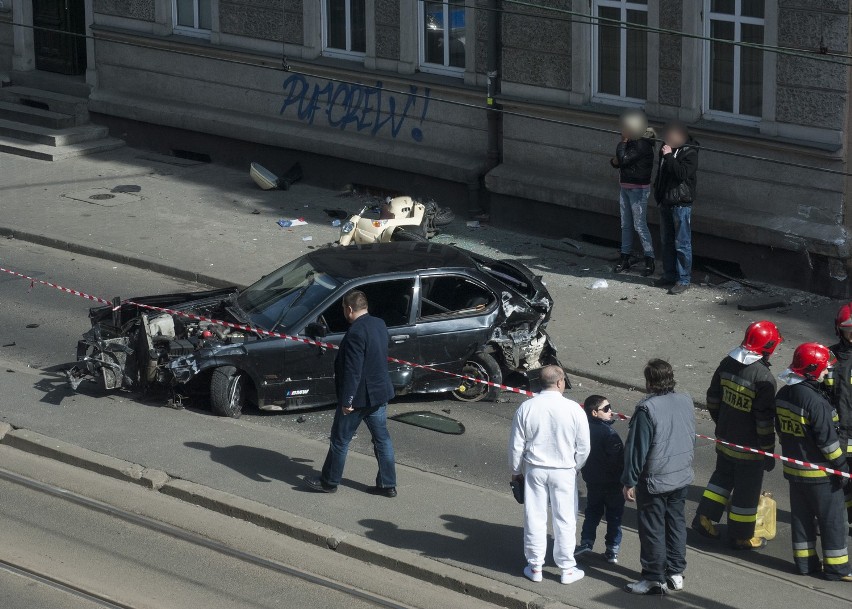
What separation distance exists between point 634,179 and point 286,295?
5694 mm

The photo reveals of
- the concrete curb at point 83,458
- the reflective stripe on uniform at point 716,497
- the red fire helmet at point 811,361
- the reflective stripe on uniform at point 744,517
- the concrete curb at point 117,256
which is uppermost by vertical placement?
the red fire helmet at point 811,361

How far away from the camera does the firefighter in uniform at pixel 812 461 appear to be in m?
9.00

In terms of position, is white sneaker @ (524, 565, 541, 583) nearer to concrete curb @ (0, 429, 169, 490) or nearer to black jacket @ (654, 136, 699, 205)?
concrete curb @ (0, 429, 169, 490)

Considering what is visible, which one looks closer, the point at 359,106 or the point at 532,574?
the point at 532,574

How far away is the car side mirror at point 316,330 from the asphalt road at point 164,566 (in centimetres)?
218

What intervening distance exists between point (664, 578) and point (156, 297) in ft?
20.3

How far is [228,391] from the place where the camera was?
1193 centimetres

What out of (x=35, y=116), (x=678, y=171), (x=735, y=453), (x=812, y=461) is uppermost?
(x=678, y=171)

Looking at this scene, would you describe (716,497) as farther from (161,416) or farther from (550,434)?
(161,416)

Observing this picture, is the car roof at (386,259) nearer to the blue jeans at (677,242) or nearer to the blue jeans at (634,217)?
the blue jeans at (677,242)

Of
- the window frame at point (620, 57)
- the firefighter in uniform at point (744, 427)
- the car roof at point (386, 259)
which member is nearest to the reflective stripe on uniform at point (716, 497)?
the firefighter in uniform at point (744, 427)

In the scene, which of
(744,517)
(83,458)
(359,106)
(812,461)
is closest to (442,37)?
(359,106)

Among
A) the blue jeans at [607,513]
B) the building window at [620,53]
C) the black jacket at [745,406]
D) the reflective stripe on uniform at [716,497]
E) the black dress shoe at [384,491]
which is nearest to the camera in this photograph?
the blue jeans at [607,513]

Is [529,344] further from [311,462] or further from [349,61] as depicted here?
[349,61]
